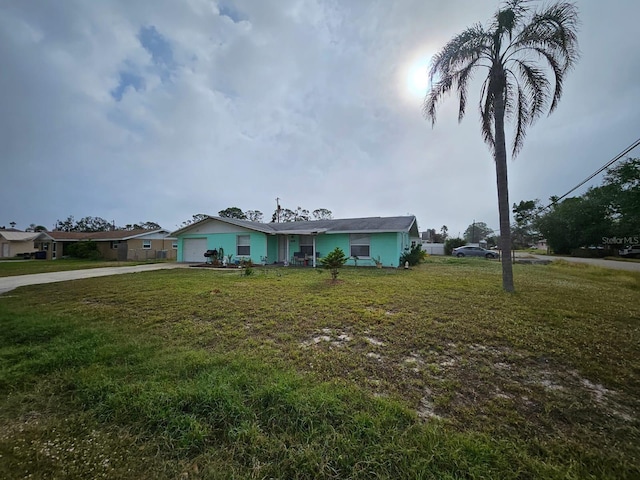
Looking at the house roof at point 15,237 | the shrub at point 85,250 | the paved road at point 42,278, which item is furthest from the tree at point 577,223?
the house roof at point 15,237

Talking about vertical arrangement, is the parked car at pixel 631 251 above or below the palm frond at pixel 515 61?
below

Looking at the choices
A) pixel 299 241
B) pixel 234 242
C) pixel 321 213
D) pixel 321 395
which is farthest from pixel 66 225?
pixel 321 395

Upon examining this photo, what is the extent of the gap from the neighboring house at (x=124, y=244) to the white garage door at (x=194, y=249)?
7.73 metres

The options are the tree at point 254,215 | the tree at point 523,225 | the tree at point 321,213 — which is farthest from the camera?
the tree at point 321,213

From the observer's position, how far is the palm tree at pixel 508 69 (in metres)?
6.99

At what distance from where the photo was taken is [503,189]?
764 cm

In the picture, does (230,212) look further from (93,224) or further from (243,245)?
(93,224)

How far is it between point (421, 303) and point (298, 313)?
3.03 metres

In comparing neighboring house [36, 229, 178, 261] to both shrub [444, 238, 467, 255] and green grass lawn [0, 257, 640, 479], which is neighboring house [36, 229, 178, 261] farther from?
shrub [444, 238, 467, 255]

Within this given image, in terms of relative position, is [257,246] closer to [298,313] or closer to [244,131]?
[244,131]

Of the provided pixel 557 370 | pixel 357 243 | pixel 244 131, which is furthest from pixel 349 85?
pixel 557 370

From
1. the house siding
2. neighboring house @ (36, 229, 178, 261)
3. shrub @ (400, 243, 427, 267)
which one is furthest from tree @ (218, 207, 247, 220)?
shrub @ (400, 243, 427, 267)

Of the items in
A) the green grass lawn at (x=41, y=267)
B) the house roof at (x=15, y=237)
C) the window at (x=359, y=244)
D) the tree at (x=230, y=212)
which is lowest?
the green grass lawn at (x=41, y=267)

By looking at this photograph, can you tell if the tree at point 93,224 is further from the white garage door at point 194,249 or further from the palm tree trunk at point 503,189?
the palm tree trunk at point 503,189
